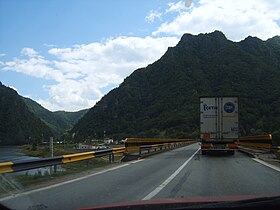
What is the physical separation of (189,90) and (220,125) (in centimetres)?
9444

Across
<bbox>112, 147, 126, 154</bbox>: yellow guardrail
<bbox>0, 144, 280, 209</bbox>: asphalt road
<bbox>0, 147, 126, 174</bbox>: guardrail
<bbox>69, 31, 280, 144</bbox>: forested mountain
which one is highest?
<bbox>69, 31, 280, 144</bbox>: forested mountain

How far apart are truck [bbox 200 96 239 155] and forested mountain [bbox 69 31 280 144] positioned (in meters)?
41.6

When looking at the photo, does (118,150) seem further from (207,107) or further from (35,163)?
(35,163)

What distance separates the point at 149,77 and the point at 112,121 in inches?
1635

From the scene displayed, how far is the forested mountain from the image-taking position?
90.7 metres

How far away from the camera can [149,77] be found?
14675 cm

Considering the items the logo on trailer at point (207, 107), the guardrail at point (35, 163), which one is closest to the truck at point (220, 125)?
the logo on trailer at point (207, 107)

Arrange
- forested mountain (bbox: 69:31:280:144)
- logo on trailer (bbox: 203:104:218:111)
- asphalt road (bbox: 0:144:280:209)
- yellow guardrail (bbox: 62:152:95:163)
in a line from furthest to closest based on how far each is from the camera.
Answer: forested mountain (bbox: 69:31:280:144) < logo on trailer (bbox: 203:104:218:111) < yellow guardrail (bbox: 62:152:95:163) < asphalt road (bbox: 0:144:280:209)

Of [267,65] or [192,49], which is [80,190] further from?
[192,49]

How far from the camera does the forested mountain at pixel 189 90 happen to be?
298ft

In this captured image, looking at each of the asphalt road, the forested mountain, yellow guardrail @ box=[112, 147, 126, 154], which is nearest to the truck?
yellow guardrail @ box=[112, 147, 126, 154]

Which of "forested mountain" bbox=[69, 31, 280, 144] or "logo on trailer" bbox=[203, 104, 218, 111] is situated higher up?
"forested mountain" bbox=[69, 31, 280, 144]

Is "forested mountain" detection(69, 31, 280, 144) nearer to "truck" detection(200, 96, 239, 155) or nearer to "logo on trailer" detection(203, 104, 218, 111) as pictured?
"truck" detection(200, 96, 239, 155)

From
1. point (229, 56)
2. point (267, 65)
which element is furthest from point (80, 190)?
point (229, 56)
